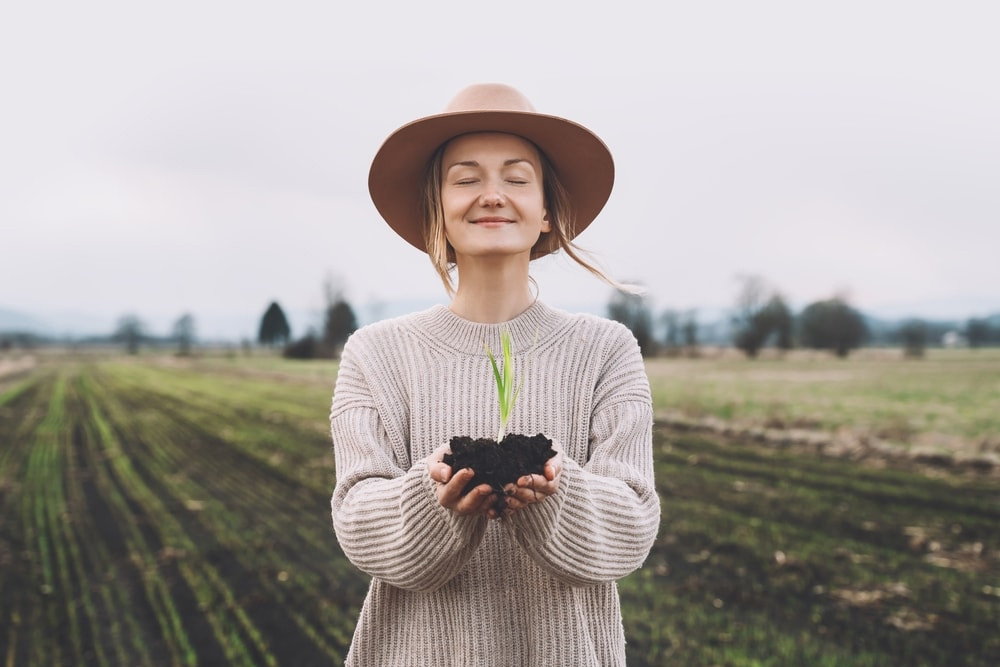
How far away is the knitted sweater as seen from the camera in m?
1.51

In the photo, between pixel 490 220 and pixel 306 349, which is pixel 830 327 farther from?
pixel 490 220

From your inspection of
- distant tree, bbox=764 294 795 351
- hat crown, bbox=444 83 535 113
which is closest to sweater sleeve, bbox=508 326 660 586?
hat crown, bbox=444 83 535 113

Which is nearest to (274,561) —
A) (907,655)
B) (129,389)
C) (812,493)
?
(907,655)

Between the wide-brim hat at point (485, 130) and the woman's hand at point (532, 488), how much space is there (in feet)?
2.62

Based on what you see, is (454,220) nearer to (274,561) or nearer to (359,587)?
(359,587)

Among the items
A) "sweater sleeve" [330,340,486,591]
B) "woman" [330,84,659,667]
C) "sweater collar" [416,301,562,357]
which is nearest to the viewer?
"sweater sleeve" [330,340,486,591]

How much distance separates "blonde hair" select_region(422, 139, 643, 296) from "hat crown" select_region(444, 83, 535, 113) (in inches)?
4.6

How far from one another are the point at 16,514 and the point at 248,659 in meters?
5.24

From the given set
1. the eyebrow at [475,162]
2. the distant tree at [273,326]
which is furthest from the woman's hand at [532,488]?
the distant tree at [273,326]

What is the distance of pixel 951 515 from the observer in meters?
7.12

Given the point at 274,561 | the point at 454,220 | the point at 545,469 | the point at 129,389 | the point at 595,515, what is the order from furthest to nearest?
the point at 129,389 < the point at 274,561 < the point at 454,220 < the point at 595,515 < the point at 545,469

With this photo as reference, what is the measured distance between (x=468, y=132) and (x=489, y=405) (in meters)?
0.64

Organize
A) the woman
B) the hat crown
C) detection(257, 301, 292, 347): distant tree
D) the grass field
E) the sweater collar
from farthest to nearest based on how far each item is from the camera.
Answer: the grass field → detection(257, 301, 292, 347): distant tree → the sweater collar → the hat crown → the woman

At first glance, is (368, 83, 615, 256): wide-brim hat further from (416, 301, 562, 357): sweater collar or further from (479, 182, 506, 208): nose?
(416, 301, 562, 357): sweater collar
